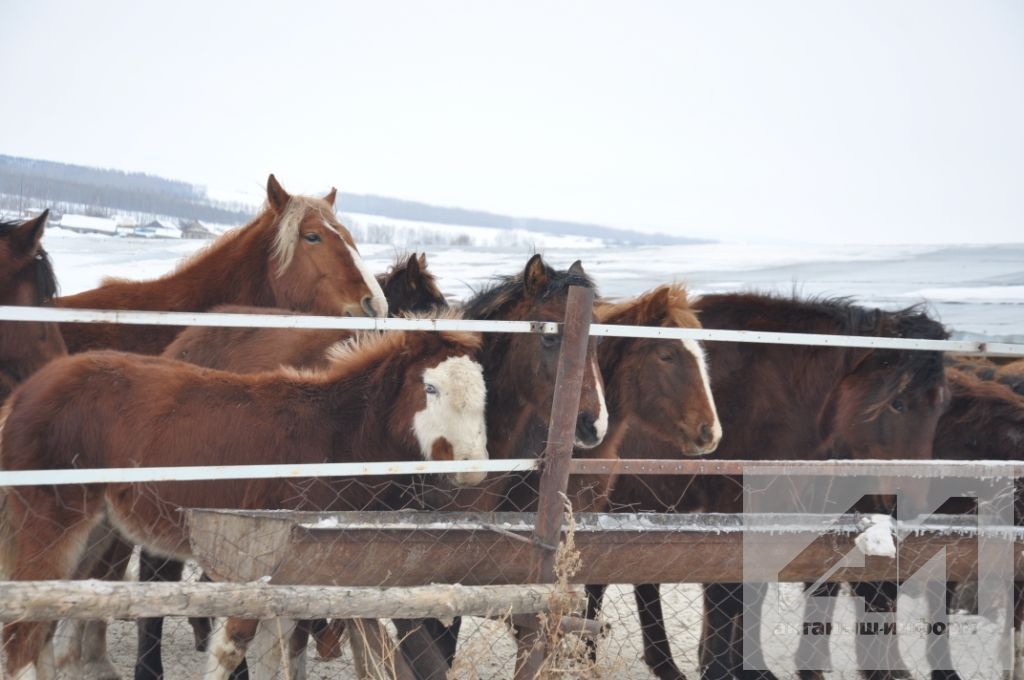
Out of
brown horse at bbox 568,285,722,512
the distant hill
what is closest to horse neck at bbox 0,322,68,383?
the distant hill

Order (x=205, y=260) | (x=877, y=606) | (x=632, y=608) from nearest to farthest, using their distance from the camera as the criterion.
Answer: (x=877, y=606) < (x=205, y=260) < (x=632, y=608)

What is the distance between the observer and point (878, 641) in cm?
595

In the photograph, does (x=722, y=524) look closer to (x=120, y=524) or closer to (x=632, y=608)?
(x=120, y=524)

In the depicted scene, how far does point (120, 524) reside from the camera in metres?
4.17

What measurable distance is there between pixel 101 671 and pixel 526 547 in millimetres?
3125

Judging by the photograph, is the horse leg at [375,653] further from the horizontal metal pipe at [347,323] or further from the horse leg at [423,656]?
the horizontal metal pipe at [347,323]

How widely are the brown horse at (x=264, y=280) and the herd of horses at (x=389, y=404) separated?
2 cm

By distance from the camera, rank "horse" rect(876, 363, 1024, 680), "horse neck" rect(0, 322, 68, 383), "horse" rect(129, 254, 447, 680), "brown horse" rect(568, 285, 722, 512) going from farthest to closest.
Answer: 1. "horse" rect(876, 363, 1024, 680)
2. "horse" rect(129, 254, 447, 680)
3. "brown horse" rect(568, 285, 722, 512)
4. "horse neck" rect(0, 322, 68, 383)

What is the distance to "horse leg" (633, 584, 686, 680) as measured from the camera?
5.84 m

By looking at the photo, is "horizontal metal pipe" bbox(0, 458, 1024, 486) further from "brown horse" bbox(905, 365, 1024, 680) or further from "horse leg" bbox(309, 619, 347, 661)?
"brown horse" bbox(905, 365, 1024, 680)

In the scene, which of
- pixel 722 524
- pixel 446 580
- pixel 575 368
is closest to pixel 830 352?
pixel 722 524

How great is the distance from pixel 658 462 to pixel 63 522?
2.49 meters
